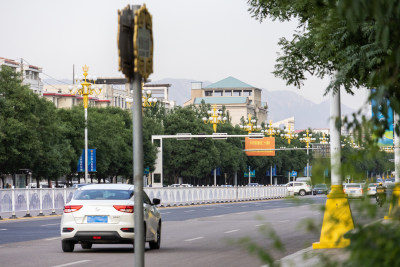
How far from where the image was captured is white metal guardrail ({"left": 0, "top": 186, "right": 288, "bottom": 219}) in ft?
131

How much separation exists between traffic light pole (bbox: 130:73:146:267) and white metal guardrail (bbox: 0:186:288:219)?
33.1 m

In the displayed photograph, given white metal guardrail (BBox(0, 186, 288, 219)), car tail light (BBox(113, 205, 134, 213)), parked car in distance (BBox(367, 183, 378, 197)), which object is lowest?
white metal guardrail (BBox(0, 186, 288, 219))

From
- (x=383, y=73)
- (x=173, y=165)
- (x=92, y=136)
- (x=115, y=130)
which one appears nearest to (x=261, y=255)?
(x=383, y=73)

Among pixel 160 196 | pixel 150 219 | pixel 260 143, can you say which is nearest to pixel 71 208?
pixel 150 219

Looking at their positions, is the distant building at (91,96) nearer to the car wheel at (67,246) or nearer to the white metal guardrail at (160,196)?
the white metal guardrail at (160,196)

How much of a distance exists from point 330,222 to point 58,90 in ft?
512

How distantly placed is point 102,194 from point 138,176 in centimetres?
1199

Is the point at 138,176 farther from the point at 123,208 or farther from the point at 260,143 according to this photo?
the point at 260,143

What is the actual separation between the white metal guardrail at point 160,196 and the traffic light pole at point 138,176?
109ft

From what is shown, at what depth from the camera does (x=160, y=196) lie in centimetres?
5756

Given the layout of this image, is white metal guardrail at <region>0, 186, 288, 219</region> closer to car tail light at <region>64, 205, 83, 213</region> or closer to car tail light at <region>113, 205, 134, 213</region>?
car tail light at <region>64, 205, 83, 213</region>

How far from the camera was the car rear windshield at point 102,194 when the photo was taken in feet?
61.0

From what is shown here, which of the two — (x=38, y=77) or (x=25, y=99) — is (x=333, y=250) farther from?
(x=38, y=77)

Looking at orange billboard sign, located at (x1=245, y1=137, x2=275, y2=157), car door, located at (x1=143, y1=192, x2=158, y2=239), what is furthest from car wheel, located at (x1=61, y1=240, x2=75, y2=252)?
orange billboard sign, located at (x1=245, y1=137, x2=275, y2=157)
